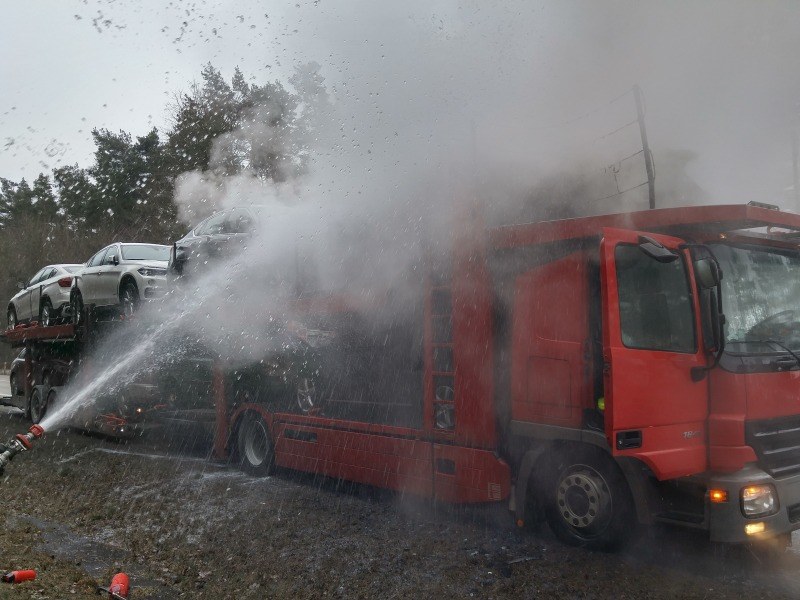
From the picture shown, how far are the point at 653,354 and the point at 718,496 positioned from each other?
3.09 ft

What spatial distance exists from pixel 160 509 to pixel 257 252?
3173mm

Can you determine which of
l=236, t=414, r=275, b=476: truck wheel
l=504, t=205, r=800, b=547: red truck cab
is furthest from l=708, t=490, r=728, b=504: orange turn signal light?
l=236, t=414, r=275, b=476: truck wheel

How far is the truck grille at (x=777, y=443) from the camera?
448 cm

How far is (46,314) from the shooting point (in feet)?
43.2

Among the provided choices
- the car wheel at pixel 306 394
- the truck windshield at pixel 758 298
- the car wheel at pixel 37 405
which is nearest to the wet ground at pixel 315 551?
the car wheel at pixel 306 394

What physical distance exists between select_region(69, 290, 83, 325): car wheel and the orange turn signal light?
31.5 feet

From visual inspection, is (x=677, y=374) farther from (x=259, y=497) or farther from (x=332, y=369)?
(x=259, y=497)

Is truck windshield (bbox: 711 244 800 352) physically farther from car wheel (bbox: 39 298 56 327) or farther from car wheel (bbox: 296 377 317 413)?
car wheel (bbox: 39 298 56 327)

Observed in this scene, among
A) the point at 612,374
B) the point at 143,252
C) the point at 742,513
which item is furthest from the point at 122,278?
the point at 742,513

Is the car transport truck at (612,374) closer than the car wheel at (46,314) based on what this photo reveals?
Yes

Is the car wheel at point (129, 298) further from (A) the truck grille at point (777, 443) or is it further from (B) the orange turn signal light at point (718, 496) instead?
(A) the truck grille at point (777, 443)

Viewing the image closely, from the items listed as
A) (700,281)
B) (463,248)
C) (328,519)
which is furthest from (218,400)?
(700,281)

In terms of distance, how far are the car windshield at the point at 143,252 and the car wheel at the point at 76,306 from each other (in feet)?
4.20

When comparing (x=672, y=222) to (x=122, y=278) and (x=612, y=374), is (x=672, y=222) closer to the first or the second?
(x=612, y=374)
